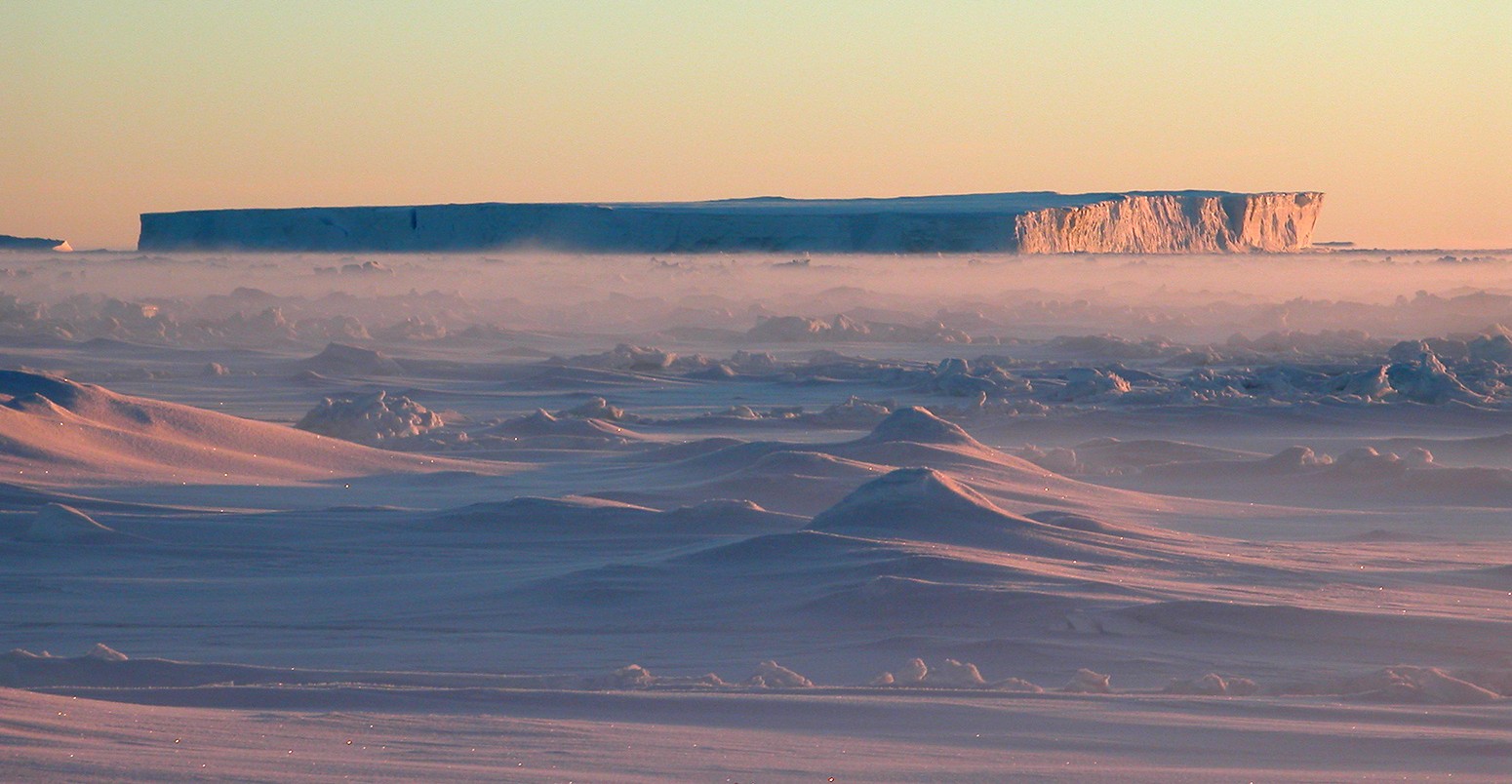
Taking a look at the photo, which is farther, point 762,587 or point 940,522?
point 940,522

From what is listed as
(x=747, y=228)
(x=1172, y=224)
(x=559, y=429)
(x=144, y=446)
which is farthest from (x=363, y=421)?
(x=1172, y=224)

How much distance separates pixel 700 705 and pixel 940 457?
593 centimetres

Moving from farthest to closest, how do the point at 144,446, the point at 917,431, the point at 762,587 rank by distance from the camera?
the point at 917,431
the point at 144,446
the point at 762,587

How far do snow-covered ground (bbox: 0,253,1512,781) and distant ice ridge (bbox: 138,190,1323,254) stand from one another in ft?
78.6

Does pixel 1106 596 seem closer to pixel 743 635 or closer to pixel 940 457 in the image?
pixel 743 635

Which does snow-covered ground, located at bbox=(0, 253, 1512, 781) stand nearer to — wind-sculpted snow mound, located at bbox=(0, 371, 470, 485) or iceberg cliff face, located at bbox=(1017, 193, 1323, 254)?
wind-sculpted snow mound, located at bbox=(0, 371, 470, 485)

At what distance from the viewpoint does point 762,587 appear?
19.2 feet

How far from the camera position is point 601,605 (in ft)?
18.7

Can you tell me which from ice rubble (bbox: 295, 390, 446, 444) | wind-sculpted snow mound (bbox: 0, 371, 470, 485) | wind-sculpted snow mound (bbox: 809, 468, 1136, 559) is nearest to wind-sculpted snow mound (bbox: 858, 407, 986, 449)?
wind-sculpted snow mound (bbox: 0, 371, 470, 485)

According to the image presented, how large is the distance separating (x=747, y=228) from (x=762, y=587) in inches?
1405

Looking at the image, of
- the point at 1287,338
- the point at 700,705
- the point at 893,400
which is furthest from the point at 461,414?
the point at 1287,338

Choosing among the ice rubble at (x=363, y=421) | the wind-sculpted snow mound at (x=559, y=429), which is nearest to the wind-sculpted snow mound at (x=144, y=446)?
the ice rubble at (x=363, y=421)

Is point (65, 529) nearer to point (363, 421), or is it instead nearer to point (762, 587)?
point (762, 587)

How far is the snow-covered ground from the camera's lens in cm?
351
